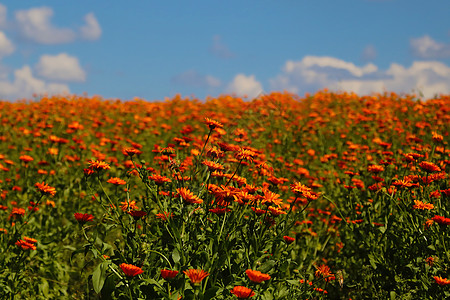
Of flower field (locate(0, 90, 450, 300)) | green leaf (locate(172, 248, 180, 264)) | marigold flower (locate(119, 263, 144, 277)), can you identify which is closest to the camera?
marigold flower (locate(119, 263, 144, 277))

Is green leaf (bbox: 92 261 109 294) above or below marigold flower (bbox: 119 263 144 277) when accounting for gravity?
below

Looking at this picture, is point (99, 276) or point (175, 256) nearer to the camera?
point (99, 276)

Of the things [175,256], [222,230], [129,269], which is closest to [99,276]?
[129,269]

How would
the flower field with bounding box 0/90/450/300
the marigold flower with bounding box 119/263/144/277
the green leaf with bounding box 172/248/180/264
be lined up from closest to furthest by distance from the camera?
1. the marigold flower with bounding box 119/263/144/277
2. the green leaf with bounding box 172/248/180/264
3. the flower field with bounding box 0/90/450/300

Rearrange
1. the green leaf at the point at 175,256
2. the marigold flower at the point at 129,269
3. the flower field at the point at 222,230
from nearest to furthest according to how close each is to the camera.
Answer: the marigold flower at the point at 129,269, the green leaf at the point at 175,256, the flower field at the point at 222,230

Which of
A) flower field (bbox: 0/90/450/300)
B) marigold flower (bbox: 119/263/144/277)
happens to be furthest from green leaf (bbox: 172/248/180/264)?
marigold flower (bbox: 119/263/144/277)

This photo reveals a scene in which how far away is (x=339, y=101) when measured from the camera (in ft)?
40.2

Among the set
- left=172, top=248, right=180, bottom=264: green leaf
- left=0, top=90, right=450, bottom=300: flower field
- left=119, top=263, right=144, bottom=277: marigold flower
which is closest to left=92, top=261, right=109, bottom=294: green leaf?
left=0, top=90, right=450, bottom=300: flower field

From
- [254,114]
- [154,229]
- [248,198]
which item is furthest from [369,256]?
[254,114]

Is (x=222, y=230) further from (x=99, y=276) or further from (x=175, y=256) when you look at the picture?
(x=99, y=276)

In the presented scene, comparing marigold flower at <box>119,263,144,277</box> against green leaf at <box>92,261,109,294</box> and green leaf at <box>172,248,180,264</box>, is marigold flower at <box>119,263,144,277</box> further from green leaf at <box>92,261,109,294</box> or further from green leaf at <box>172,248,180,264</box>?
green leaf at <box>172,248,180,264</box>

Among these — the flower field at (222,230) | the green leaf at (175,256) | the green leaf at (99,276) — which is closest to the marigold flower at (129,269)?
the flower field at (222,230)

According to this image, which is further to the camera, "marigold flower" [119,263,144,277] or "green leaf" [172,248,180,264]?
"green leaf" [172,248,180,264]

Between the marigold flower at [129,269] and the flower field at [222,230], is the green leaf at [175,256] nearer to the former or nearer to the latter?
the flower field at [222,230]
